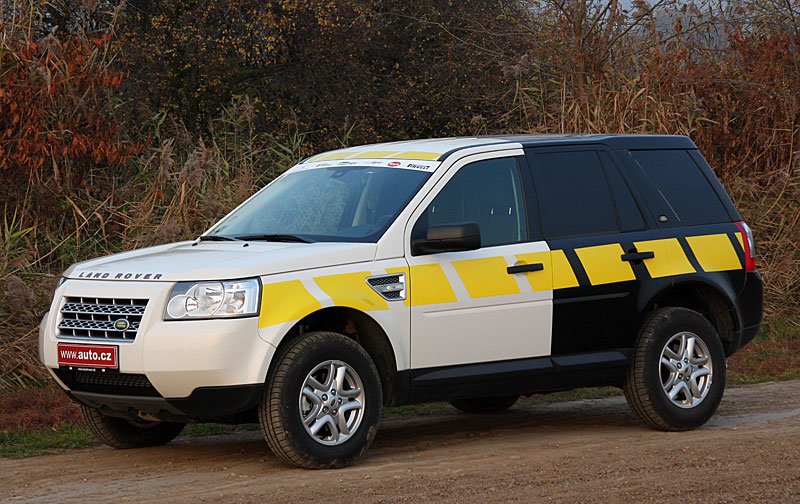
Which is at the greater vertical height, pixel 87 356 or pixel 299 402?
pixel 87 356

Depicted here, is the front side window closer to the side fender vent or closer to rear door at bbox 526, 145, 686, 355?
rear door at bbox 526, 145, 686, 355

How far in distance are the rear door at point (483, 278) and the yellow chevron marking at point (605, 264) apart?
1.08 feet

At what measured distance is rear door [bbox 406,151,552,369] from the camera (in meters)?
7.86

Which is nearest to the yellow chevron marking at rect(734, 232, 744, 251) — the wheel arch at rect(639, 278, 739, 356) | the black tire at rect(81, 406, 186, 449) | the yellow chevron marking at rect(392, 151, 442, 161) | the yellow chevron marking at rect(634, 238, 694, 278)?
the wheel arch at rect(639, 278, 739, 356)

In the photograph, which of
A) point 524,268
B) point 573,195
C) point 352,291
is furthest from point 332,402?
point 573,195

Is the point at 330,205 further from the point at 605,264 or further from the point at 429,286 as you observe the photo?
the point at 605,264

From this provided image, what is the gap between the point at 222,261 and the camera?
7.39 metres

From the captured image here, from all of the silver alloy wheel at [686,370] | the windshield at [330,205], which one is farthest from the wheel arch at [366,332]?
the silver alloy wheel at [686,370]

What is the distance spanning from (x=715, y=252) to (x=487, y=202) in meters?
1.83

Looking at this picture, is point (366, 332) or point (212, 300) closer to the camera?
point (212, 300)

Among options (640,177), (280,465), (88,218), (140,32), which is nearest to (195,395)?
(280,465)

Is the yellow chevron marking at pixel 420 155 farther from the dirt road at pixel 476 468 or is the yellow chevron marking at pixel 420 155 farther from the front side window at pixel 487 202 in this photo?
the dirt road at pixel 476 468

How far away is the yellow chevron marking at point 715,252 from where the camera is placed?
909 centimetres

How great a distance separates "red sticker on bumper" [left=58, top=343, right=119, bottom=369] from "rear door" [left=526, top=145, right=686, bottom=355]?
107 inches
